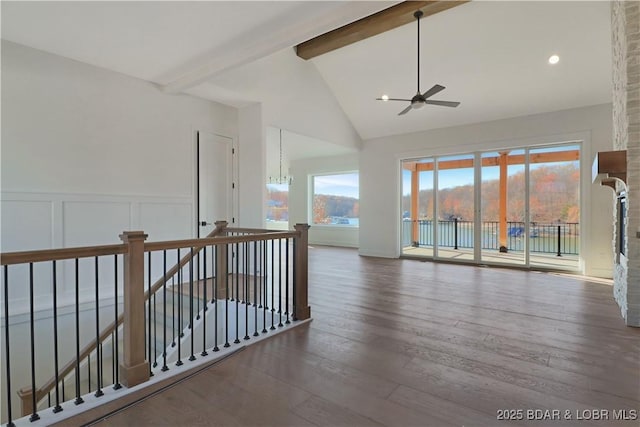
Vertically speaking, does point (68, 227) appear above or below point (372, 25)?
below

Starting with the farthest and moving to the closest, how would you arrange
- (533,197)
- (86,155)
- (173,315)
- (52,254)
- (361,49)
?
(533,197)
(361,49)
(86,155)
(173,315)
(52,254)

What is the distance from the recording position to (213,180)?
17.6 ft

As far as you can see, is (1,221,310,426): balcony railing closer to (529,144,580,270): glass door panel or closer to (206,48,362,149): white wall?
(206,48,362,149): white wall

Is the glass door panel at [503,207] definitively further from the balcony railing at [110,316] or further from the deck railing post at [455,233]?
the balcony railing at [110,316]

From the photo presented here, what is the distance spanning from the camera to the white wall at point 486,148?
5.48 meters

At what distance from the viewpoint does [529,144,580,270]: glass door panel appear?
5902 mm

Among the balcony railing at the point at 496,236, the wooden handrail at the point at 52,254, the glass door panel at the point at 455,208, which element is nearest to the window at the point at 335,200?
the balcony railing at the point at 496,236

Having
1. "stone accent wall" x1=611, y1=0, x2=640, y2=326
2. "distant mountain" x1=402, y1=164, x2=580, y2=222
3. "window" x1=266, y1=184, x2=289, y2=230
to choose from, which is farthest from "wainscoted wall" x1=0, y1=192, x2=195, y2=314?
"window" x1=266, y1=184, x2=289, y2=230

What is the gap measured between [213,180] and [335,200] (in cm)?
520

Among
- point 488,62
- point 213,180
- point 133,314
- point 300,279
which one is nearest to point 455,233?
point 488,62

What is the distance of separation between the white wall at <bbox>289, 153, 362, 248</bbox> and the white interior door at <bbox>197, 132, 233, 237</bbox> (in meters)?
4.33

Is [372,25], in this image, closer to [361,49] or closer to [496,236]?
[361,49]

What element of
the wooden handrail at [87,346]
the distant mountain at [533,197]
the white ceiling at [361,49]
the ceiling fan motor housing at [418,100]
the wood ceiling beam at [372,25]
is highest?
the wood ceiling beam at [372,25]

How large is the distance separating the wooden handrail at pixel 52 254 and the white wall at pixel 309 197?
7.66 m
